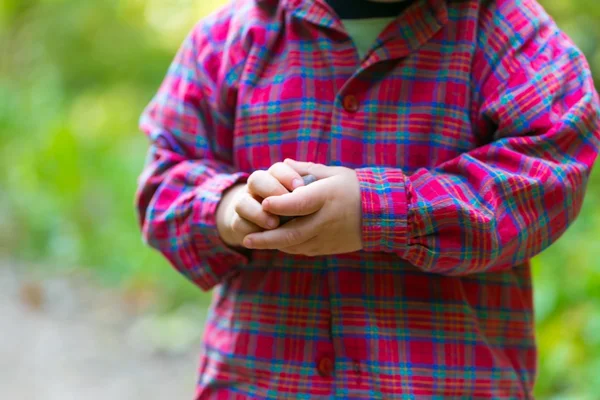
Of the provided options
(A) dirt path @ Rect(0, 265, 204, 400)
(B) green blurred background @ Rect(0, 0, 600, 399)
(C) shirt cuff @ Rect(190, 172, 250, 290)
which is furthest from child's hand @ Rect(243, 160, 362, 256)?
(A) dirt path @ Rect(0, 265, 204, 400)

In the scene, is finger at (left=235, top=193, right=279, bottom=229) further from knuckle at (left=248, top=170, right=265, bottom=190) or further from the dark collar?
the dark collar

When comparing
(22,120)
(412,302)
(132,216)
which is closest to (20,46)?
(22,120)

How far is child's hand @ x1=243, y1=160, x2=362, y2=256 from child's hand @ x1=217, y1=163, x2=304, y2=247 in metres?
0.01

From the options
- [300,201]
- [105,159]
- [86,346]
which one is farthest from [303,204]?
[105,159]

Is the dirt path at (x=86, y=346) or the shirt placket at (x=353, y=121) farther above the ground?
the shirt placket at (x=353, y=121)

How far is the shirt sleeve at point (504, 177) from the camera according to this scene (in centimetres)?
85

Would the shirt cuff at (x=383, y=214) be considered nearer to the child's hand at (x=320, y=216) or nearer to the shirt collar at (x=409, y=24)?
the child's hand at (x=320, y=216)

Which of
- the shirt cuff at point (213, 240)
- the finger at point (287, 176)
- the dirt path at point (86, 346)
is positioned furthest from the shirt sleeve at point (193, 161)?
the dirt path at point (86, 346)

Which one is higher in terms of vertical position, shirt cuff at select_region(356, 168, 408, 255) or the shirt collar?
the shirt collar

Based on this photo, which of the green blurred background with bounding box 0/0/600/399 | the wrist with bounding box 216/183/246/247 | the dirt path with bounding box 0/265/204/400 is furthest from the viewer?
the dirt path with bounding box 0/265/204/400

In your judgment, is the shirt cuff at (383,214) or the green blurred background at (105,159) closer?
the shirt cuff at (383,214)

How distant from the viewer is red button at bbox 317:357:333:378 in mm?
934

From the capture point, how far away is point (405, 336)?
0.93 metres

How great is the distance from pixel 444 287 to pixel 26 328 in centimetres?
186
